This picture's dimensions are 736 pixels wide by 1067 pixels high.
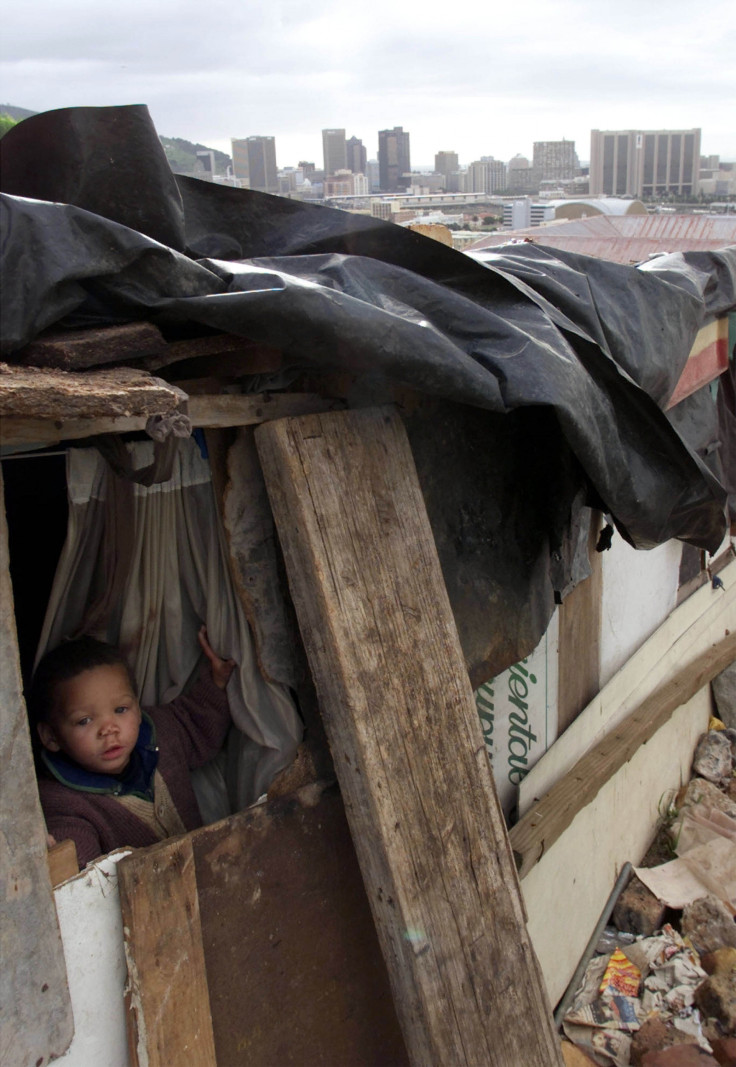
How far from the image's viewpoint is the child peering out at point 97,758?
1864mm

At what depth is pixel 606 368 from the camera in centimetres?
220

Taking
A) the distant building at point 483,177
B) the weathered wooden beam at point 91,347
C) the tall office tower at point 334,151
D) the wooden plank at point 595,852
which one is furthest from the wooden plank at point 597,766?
the distant building at point 483,177

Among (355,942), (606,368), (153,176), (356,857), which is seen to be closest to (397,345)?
(153,176)

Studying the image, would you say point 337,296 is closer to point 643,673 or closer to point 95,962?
point 95,962

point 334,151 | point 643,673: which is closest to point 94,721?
point 643,673

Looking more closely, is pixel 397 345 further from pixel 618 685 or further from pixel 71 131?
pixel 618 685

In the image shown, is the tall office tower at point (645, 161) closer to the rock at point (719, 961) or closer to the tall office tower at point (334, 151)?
the tall office tower at point (334, 151)

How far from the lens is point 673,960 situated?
396 cm

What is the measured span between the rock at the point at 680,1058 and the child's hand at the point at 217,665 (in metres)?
2.51

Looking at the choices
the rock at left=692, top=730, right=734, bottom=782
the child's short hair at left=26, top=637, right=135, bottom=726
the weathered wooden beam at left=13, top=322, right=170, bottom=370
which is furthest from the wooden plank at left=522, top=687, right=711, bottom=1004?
the weathered wooden beam at left=13, top=322, right=170, bottom=370

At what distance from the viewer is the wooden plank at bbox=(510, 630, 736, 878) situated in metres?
3.09

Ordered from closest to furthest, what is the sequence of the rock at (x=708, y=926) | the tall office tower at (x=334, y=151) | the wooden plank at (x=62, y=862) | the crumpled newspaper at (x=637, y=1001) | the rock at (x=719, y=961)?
the wooden plank at (x=62, y=862) → the crumpled newspaper at (x=637, y=1001) → the rock at (x=719, y=961) → the rock at (x=708, y=926) → the tall office tower at (x=334, y=151)

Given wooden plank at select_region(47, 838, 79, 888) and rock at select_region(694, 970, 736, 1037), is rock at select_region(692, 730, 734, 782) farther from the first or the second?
wooden plank at select_region(47, 838, 79, 888)

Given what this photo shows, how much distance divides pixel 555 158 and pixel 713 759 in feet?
360
